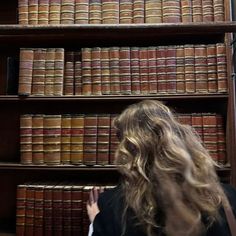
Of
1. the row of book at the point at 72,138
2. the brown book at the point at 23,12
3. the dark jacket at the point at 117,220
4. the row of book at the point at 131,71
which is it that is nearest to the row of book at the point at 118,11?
the brown book at the point at 23,12

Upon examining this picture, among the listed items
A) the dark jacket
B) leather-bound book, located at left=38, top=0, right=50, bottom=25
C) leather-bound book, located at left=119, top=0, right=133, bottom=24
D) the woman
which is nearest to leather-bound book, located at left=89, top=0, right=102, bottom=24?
Result: leather-bound book, located at left=119, top=0, right=133, bottom=24

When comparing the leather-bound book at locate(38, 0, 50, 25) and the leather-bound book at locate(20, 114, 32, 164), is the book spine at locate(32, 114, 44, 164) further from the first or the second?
the leather-bound book at locate(38, 0, 50, 25)

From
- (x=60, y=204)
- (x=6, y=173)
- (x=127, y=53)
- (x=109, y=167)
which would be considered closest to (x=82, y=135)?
(x=109, y=167)

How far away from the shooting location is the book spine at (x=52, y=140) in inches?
64.0

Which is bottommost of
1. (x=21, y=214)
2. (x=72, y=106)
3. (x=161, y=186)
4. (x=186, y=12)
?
(x=21, y=214)

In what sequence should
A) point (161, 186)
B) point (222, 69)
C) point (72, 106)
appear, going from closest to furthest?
1. point (161, 186)
2. point (222, 69)
3. point (72, 106)

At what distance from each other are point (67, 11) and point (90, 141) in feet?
2.06

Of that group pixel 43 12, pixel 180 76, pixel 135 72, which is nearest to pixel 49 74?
pixel 43 12

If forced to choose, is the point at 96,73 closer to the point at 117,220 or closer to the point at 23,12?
the point at 23,12

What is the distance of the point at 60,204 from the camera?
5.24 feet

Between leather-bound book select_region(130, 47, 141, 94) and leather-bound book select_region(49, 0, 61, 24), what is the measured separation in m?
0.39

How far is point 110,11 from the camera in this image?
5.40ft

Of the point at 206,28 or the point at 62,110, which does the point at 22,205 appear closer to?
the point at 62,110

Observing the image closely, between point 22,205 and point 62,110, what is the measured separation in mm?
562
